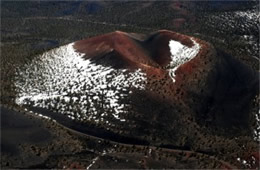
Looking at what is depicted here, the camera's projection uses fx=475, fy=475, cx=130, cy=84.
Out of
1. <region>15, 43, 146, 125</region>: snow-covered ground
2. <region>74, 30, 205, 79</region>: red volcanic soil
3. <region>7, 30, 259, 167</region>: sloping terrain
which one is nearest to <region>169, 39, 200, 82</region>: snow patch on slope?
<region>7, 30, 259, 167</region>: sloping terrain

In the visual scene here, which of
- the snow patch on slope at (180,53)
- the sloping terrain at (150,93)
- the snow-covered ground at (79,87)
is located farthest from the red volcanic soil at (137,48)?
the snow-covered ground at (79,87)

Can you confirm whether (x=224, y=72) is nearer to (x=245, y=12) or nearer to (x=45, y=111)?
(x=45, y=111)

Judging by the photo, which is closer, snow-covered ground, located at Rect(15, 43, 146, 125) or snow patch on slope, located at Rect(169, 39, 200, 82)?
snow-covered ground, located at Rect(15, 43, 146, 125)

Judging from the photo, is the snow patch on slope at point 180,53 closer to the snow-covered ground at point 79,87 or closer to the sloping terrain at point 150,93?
the sloping terrain at point 150,93

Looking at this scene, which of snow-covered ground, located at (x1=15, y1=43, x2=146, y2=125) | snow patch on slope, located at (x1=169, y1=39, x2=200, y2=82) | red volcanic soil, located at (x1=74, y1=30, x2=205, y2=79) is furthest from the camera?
snow patch on slope, located at (x1=169, y1=39, x2=200, y2=82)

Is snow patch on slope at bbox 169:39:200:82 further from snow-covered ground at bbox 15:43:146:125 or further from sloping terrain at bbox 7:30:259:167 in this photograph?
snow-covered ground at bbox 15:43:146:125

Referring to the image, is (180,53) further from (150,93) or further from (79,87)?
(79,87)

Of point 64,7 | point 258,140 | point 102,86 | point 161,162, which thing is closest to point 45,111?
point 102,86
